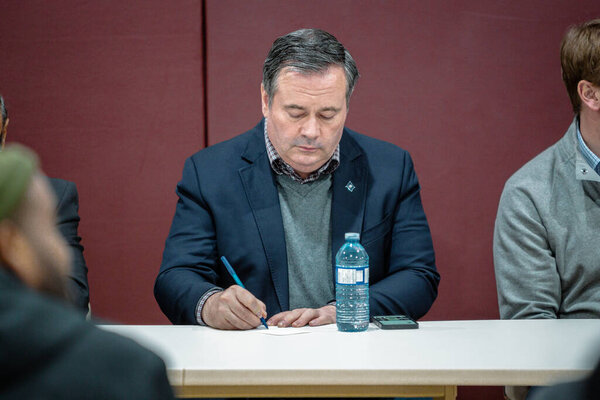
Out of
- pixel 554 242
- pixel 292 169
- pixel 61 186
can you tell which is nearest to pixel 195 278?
pixel 292 169

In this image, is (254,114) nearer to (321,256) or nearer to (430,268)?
(321,256)

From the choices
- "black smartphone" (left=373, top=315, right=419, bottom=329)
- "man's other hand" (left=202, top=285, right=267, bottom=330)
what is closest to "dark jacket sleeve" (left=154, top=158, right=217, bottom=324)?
"man's other hand" (left=202, top=285, right=267, bottom=330)

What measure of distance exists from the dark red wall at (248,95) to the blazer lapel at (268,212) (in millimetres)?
730

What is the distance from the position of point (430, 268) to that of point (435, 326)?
0.30 metres

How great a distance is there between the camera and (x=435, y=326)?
178cm

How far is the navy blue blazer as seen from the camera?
1.99m

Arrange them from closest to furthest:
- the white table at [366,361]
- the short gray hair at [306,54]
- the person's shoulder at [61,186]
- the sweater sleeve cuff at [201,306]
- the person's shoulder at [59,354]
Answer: the person's shoulder at [59,354]
the white table at [366,361]
the sweater sleeve cuff at [201,306]
the short gray hair at [306,54]
the person's shoulder at [61,186]

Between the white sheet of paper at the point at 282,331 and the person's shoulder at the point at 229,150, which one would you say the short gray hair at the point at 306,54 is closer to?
the person's shoulder at the point at 229,150

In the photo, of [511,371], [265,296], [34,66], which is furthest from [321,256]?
[34,66]

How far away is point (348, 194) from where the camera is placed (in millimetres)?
2123

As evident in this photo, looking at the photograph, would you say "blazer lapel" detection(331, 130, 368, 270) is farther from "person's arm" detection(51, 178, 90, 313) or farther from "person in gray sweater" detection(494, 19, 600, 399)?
"person's arm" detection(51, 178, 90, 313)

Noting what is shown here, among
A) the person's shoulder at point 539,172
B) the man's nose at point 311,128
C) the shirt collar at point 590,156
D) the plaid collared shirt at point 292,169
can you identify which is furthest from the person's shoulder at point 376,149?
the shirt collar at point 590,156

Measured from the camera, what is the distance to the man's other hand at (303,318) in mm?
1764

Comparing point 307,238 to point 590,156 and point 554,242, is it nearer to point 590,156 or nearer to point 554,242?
point 554,242
